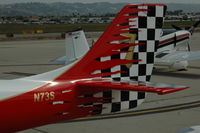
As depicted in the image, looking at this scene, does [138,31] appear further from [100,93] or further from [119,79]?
[100,93]

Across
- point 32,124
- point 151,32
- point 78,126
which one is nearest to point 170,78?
point 78,126

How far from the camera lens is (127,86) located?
189 inches

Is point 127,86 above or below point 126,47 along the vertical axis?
below

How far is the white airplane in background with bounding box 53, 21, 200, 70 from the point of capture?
42.6 ft

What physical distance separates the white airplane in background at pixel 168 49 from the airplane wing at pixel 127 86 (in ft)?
24.9

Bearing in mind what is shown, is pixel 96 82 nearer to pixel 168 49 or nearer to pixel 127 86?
pixel 127 86

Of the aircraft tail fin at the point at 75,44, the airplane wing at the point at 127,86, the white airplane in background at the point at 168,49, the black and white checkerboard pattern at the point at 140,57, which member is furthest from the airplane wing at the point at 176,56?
the airplane wing at the point at 127,86

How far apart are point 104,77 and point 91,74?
0.71 feet

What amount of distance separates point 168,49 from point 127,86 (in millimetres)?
13499

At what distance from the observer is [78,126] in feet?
25.8

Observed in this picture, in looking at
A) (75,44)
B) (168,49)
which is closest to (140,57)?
(75,44)

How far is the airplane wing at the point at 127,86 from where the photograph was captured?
14.8 feet

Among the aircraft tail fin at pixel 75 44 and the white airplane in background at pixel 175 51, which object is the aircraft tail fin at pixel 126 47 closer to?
the aircraft tail fin at pixel 75 44

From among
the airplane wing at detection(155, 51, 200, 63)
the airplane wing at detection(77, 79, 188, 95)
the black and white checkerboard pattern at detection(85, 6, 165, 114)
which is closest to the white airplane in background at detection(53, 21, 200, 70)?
the airplane wing at detection(155, 51, 200, 63)
